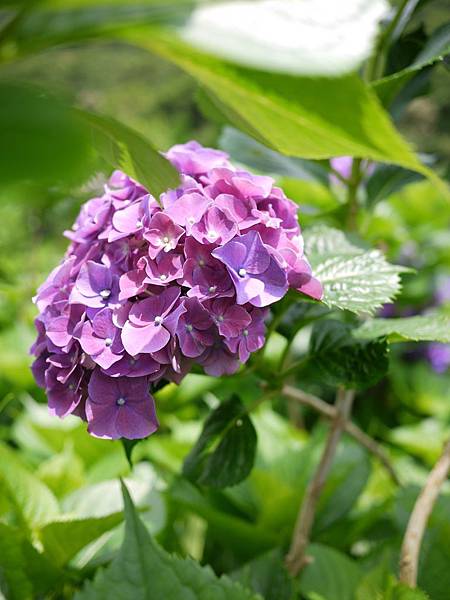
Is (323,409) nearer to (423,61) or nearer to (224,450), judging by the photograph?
(224,450)

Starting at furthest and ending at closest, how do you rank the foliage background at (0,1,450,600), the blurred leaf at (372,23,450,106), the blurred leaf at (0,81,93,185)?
the foliage background at (0,1,450,600) → the blurred leaf at (372,23,450,106) → the blurred leaf at (0,81,93,185)

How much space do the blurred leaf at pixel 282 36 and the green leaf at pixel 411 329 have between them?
369 mm

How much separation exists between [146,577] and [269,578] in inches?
11.1

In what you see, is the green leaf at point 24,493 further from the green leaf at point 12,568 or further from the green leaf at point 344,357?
the green leaf at point 344,357

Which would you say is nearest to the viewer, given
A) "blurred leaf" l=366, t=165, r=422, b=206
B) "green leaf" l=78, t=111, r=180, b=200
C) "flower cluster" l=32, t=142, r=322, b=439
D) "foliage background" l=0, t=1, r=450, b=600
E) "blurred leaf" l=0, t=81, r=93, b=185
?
"blurred leaf" l=0, t=81, r=93, b=185

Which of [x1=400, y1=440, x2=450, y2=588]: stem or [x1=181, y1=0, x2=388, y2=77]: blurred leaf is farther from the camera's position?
[x1=400, y1=440, x2=450, y2=588]: stem

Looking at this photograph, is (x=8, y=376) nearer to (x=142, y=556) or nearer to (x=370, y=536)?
(x=370, y=536)

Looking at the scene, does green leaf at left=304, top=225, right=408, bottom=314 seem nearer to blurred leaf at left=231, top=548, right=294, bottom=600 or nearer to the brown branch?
the brown branch

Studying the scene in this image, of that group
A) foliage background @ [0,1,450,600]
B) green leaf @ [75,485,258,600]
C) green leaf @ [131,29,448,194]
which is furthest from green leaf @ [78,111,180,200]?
green leaf @ [75,485,258,600]

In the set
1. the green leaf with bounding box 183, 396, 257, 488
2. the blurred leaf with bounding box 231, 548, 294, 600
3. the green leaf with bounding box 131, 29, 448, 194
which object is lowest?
the blurred leaf with bounding box 231, 548, 294, 600

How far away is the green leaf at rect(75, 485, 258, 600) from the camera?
0.57 m

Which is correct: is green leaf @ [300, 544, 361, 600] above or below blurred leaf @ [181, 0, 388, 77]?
below

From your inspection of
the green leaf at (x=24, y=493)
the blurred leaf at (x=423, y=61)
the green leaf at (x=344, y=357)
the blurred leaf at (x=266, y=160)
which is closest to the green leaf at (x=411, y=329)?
the green leaf at (x=344, y=357)

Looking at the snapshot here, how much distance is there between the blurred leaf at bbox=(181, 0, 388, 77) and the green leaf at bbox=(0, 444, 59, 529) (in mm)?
721
